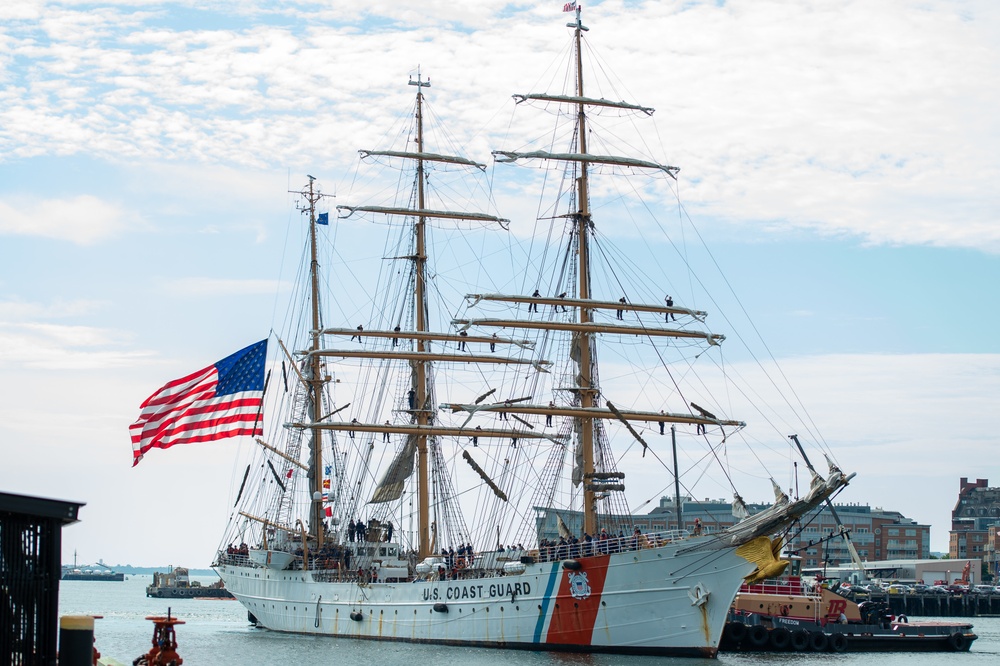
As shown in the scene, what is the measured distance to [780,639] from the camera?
5647 cm

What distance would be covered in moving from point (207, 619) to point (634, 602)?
51856 millimetres

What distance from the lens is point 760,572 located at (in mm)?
46594

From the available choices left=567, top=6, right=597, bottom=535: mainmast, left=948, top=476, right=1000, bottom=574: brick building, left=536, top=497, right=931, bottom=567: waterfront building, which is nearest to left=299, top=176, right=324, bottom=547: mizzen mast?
left=567, top=6, right=597, bottom=535: mainmast

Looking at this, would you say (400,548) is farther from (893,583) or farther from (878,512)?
(878,512)

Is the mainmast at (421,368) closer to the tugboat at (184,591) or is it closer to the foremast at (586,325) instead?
the foremast at (586,325)

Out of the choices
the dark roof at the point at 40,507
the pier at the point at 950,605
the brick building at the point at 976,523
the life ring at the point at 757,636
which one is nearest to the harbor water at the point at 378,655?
the life ring at the point at 757,636

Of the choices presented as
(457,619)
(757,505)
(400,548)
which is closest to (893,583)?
(757,505)

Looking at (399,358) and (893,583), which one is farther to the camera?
(893,583)

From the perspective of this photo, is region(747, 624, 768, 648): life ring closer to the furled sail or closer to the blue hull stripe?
the blue hull stripe

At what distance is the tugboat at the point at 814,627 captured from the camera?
2218 inches

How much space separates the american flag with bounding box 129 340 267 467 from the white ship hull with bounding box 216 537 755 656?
10902mm

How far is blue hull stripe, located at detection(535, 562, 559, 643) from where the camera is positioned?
163 feet

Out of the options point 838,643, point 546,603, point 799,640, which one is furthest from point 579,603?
point 838,643

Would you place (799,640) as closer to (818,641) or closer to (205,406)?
(818,641)
